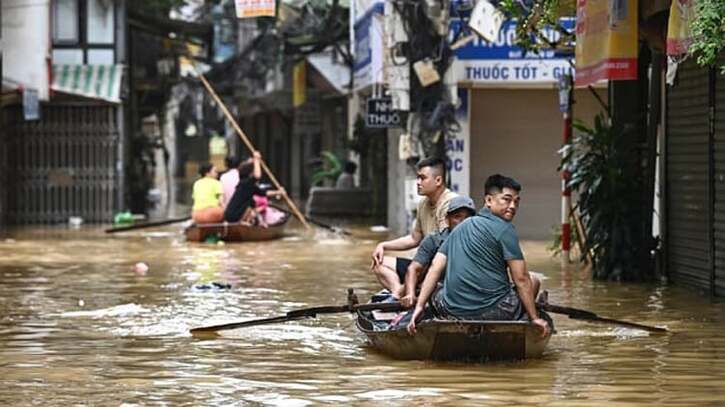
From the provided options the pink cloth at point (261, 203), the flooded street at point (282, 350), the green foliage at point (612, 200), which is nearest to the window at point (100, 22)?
the pink cloth at point (261, 203)

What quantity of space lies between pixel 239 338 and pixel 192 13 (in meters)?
37.6

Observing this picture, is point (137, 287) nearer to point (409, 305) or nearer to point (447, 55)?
point (409, 305)

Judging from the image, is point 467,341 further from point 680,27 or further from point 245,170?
point 245,170

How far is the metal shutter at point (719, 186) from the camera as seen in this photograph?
51.1 ft

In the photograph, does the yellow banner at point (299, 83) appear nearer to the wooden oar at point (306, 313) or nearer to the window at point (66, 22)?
the window at point (66, 22)

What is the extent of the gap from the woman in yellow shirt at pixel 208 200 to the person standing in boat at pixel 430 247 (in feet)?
50.6

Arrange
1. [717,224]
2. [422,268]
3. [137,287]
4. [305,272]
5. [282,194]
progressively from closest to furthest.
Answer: [422,268] → [717,224] → [137,287] → [305,272] → [282,194]

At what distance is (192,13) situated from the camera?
49.4 metres

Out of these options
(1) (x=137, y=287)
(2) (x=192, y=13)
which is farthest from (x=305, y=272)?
(2) (x=192, y=13)

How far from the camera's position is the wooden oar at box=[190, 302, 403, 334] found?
38.5ft

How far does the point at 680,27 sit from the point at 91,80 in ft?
76.9

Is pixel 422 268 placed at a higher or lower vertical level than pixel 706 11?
lower

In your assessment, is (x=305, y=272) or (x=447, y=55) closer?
(x=305, y=272)

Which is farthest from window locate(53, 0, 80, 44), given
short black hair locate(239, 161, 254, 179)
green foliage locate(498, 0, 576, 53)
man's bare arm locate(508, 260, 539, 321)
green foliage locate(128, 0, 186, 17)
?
man's bare arm locate(508, 260, 539, 321)
